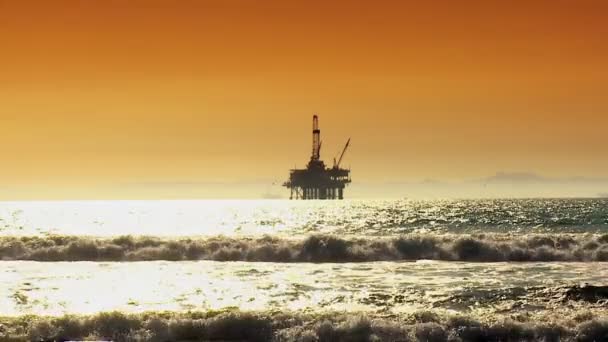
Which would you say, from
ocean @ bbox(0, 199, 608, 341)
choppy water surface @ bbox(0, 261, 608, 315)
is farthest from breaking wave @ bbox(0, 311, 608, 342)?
choppy water surface @ bbox(0, 261, 608, 315)

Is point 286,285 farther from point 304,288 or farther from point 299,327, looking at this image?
point 299,327

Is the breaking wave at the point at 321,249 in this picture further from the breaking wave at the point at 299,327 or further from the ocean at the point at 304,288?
the breaking wave at the point at 299,327

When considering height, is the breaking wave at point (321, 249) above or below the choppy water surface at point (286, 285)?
above

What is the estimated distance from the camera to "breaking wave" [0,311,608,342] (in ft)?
78.4

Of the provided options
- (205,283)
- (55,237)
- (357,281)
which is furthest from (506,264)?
(55,237)

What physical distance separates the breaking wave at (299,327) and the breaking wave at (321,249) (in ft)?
83.2

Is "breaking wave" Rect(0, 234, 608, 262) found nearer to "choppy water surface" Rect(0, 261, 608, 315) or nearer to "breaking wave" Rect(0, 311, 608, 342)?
"choppy water surface" Rect(0, 261, 608, 315)

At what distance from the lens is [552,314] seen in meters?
26.4

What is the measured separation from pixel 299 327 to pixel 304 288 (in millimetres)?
9441

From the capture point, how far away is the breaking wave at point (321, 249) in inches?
2024

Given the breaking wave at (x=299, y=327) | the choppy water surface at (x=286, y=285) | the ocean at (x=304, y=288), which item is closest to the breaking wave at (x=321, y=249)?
the ocean at (x=304, y=288)

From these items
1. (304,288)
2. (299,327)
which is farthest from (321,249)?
(299,327)

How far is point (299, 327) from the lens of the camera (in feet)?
80.8

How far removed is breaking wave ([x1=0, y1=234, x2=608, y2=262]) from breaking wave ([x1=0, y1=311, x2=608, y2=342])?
83.2 feet
